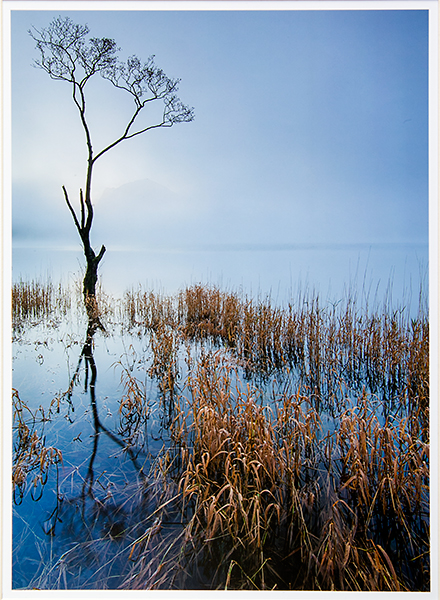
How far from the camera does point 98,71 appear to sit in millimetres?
2510

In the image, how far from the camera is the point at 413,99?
1.91 meters

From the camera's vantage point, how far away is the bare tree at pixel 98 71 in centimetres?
207

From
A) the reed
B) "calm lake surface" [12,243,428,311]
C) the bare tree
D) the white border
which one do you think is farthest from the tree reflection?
the bare tree

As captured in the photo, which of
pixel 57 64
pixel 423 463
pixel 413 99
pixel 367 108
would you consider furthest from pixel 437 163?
pixel 57 64

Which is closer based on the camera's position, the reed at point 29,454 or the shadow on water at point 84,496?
the shadow on water at point 84,496

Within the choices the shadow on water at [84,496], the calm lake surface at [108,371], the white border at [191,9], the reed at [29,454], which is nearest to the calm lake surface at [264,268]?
the calm lake surface at [108,371]

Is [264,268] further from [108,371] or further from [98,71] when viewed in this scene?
[98,71]

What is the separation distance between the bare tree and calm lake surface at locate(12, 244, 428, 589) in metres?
1.19

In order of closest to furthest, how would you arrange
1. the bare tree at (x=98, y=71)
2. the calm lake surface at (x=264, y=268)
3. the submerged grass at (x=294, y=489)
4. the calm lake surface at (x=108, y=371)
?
the submerged grass at (x=294, y=489) < the calm lake surface at (x=108, y=371) < the bare tree at (x=98, y=71) < the calm lake surface at (x=264, y=268)

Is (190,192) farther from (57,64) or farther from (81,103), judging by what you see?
(57,64)

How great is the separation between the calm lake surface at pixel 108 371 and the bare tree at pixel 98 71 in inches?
46.7

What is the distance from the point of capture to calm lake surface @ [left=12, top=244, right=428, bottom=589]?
4.94 ft

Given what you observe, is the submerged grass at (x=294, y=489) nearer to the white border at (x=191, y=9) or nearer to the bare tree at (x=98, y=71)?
the white border at (x=191, y=9)

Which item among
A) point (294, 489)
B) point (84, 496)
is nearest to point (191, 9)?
point (294, 489)
